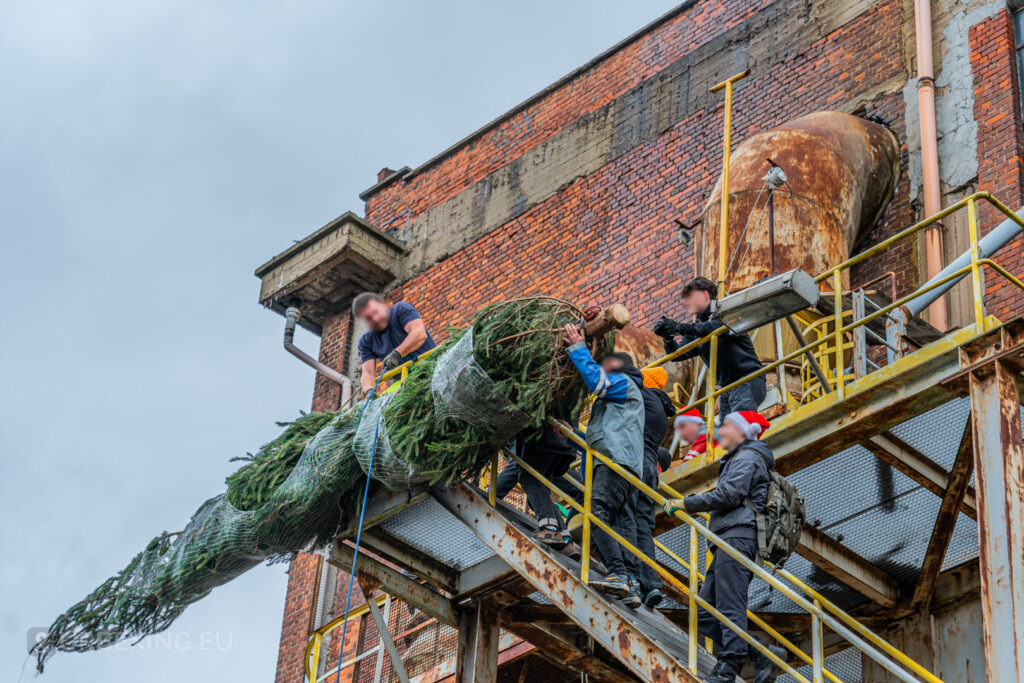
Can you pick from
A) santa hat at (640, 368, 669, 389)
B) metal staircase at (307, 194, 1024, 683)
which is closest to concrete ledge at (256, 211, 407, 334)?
metal staircase at (307, 194, 1024, 683)

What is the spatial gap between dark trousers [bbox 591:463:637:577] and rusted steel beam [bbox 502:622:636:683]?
4.03ft

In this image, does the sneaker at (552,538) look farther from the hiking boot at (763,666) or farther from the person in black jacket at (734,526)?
the hiking boot at (763,666)

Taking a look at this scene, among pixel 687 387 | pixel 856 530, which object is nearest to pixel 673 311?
pixel 687 387

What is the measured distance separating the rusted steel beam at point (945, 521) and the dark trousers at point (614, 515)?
2051 millimetres

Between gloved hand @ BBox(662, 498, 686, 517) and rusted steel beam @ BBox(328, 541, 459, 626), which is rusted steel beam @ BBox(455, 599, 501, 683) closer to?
rusted steel beam @ BBox(328, 541, 459, 626)

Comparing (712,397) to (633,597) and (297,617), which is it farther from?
(297,617)

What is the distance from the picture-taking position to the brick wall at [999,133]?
Result: 454 inches

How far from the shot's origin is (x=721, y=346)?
9484mm

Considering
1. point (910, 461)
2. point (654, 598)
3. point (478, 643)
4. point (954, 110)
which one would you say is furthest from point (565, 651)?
point (954, 110)

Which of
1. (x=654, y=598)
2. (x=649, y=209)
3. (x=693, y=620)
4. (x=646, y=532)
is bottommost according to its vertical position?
(x=693, y=620)

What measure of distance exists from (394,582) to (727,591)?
2.68m

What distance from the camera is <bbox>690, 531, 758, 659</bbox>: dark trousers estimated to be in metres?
7.57

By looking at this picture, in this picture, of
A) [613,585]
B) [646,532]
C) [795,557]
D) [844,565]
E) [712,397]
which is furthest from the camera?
[795,557]

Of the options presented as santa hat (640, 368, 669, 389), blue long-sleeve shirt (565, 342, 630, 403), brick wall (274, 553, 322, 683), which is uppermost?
brick wall (274, 553, 322, 683)
